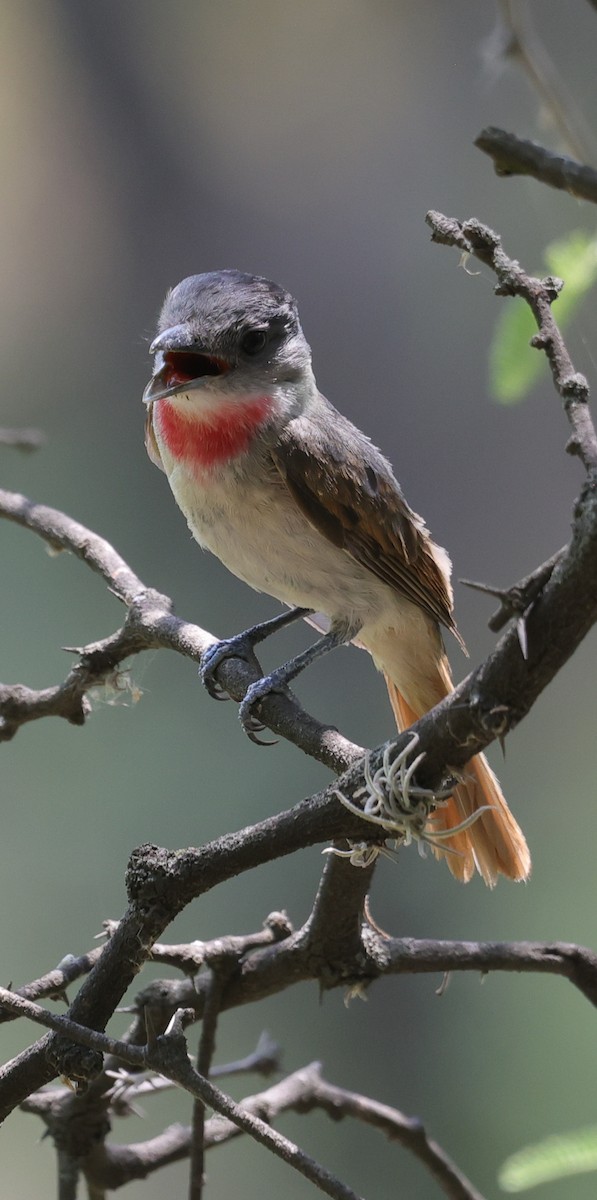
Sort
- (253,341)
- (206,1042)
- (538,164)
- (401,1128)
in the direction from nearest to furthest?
(538,164) → (206,1042) → (401,1128) → (253,341)

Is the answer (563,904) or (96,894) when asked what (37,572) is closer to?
(96,894)

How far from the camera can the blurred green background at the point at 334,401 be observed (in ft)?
6.61

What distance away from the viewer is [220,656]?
4.29ft

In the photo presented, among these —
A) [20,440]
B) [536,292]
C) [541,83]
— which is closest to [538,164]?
[536,292]

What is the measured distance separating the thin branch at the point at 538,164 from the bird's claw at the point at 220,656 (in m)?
0.70

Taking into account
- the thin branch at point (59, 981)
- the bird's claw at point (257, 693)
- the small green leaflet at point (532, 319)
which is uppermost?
the small green leaflet at point (532, 319)

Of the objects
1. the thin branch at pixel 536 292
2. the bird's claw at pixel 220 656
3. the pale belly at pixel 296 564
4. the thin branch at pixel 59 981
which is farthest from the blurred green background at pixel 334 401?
the thin branch at pixel 536 292

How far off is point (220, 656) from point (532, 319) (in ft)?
1.69

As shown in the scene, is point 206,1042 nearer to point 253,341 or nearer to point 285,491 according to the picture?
point 285,491

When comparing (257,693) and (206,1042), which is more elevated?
(257,693)

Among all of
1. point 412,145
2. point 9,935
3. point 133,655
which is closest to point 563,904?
point 9,935

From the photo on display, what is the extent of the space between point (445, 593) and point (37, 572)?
1.11 m

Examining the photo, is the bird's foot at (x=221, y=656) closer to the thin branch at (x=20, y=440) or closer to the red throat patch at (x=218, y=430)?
the red throat patch at (x=218, y=430)

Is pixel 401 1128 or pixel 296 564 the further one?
pixel 296 564
